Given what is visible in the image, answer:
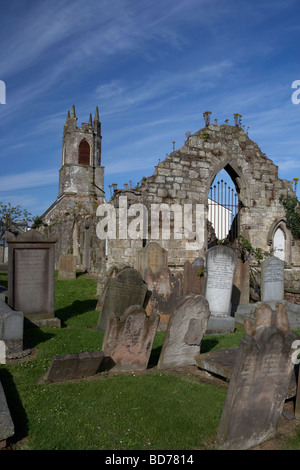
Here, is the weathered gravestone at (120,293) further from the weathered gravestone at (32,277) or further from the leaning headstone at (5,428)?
the leaning headstone at (5,428)

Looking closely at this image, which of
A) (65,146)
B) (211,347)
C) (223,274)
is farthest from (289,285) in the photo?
(65,146)

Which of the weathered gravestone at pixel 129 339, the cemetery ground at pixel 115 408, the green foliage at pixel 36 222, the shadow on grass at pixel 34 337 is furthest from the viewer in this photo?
the green foliage at pixel 36 222

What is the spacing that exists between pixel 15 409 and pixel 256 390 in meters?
2.61

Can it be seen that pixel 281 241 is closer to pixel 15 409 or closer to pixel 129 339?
pixel 129 339

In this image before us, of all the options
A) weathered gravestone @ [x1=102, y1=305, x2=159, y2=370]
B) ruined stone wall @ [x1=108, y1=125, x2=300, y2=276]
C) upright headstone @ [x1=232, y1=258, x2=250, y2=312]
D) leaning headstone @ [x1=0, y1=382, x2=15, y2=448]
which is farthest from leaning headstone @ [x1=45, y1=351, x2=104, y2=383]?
ruined stone wall @ [x1=108, y1=125, x2=300, y2=276]

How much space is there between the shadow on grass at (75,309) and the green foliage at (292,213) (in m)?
7.93

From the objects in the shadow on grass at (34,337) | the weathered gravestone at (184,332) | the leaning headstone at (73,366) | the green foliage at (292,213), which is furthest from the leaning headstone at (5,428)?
the green foliage at (292,213)

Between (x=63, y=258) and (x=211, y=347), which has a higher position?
(x=63, y=258)

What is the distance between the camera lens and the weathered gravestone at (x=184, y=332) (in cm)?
551

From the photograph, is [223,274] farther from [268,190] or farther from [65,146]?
[65,146]

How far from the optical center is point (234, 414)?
11.1 feet

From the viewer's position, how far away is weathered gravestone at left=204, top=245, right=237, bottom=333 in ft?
28.3

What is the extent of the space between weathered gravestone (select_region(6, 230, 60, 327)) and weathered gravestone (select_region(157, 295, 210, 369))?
116 inches

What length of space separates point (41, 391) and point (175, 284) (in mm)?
4858
